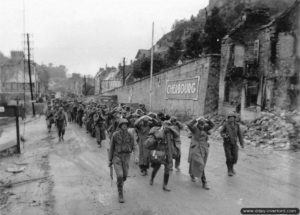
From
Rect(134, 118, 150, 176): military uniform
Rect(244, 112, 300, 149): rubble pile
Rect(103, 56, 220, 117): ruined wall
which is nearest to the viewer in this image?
Rect(134, 118, 150, 176): military uniform

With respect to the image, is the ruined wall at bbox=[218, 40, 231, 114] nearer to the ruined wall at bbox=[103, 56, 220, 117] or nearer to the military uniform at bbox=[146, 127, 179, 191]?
the ruined wall at bbox=[103, 56, 220, 117]

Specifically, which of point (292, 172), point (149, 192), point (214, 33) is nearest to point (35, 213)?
point (149, 192)

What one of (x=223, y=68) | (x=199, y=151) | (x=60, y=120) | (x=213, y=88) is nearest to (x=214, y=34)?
(x=213, y=88)

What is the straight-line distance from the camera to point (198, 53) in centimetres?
3541

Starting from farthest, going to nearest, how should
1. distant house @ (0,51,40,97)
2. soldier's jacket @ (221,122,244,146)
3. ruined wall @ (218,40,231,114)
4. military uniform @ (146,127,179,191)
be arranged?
distant house @ (0,51,40,97) < ruined wall @ (218,40,231,114) < soldier's jacket @ (221,122,244,146) < military uniform @ (146,127,179,191)

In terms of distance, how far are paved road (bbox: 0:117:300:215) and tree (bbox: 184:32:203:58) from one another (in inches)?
931

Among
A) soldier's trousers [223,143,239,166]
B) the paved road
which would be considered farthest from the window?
soldier's trousers [223,143,239,166]

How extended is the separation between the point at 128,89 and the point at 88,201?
38.3 meters

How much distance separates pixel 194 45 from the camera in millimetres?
35125

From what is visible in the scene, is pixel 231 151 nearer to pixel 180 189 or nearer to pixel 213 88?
pixel 180 189

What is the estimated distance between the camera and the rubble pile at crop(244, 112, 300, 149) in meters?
14.3

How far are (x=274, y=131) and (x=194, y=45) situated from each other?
21.0m

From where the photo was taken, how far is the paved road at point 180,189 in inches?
270

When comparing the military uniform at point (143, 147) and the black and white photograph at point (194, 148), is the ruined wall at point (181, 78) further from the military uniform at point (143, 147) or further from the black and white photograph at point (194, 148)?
the military uniform at point (143, 147)
